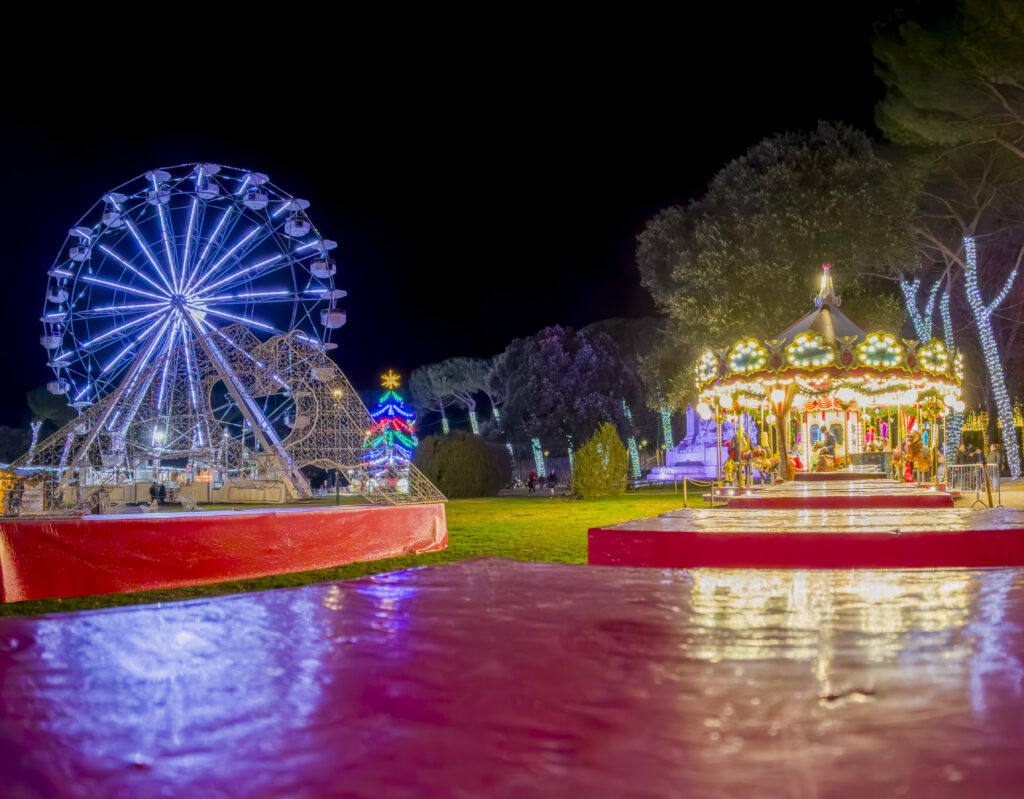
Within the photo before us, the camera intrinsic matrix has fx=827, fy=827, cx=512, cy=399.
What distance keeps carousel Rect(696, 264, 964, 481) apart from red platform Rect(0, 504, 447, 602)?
8463 mm

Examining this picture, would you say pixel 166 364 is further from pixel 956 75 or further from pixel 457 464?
pixel 956 75

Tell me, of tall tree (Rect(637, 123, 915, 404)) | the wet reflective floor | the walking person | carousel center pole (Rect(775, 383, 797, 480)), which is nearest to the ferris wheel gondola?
tall tree (Rect(637, 123, 915, 404))

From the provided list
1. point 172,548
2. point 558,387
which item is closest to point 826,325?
point 172,548

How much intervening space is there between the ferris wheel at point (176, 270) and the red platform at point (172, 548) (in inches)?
517

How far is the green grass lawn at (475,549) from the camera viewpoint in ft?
24.9

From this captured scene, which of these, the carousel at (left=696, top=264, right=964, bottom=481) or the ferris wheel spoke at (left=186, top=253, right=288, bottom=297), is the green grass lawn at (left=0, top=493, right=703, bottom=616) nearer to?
the carousel at (left=696, top=264, right=964, bottom=481)

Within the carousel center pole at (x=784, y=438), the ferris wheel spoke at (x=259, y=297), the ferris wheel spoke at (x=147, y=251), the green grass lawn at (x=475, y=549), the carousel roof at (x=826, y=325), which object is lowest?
the green grass lawn at (x=475, y=549)

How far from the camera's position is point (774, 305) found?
22906 mm

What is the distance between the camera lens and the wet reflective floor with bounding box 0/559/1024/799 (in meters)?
0.68

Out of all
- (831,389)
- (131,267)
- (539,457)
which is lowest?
(539,457)

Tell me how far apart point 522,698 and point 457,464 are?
31.5 m

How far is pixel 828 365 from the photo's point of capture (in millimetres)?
14914

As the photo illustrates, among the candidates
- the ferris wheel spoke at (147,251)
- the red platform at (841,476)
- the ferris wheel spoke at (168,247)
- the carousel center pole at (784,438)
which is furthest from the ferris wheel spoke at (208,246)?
the red platform at (841,476)

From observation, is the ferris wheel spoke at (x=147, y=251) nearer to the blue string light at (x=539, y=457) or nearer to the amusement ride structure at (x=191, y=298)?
the amusement ride structure at (x=191, y=298)
